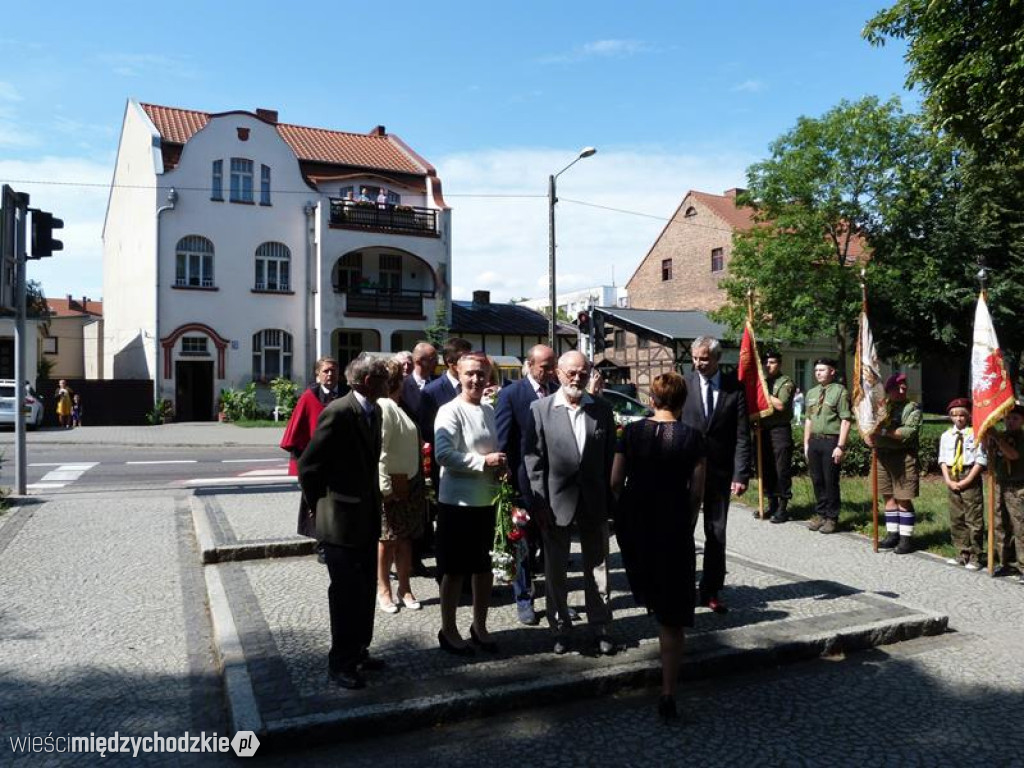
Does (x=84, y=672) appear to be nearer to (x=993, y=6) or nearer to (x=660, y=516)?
(x=660, y=516)

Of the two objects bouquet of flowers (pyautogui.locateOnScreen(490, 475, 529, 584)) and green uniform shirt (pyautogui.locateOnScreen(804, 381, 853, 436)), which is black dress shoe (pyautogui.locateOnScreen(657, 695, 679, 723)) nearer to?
bouquet of flowers (pyautogui.locateOnScreen(490, 475, 529, 584))

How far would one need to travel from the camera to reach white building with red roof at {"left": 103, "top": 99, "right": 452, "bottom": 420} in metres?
31.0

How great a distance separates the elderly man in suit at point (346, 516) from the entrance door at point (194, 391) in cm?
2903

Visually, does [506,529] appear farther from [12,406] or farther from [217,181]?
[217,181]

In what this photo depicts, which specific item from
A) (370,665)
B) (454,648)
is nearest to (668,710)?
(454,648)

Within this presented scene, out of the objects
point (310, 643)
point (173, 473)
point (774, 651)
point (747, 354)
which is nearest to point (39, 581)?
point (310, 643)

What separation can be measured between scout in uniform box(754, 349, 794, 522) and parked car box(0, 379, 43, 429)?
22903mm

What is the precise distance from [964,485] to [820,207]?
72.6 feet

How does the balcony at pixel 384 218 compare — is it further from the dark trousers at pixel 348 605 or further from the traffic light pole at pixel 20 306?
the dark trousers at pixel 348 605

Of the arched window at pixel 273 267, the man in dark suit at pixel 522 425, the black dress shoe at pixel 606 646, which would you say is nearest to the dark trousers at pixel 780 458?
the man in dark suit at pixel 522 425

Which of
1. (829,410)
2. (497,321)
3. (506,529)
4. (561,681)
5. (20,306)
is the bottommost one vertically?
(561,681)

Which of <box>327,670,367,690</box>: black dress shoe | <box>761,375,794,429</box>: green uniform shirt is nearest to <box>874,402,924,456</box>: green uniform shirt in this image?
<box>761,375,794,429</box>: green uniform shirt

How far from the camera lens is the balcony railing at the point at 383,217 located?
33.7 meters

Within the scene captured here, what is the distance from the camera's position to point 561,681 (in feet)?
14.5
